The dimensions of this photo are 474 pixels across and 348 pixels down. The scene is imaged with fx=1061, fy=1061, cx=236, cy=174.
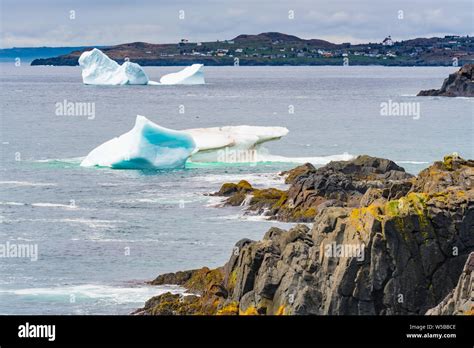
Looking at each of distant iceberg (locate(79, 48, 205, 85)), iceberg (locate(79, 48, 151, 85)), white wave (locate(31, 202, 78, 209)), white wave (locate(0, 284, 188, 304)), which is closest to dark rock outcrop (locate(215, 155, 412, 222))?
white wave (locate(31, 202, 78, 209))

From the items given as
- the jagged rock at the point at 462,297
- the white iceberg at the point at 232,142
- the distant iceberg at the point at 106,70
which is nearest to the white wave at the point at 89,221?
the white iceberg at the point at 232,142

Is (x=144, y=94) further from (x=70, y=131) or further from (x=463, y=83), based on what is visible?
(x=70, y=131)

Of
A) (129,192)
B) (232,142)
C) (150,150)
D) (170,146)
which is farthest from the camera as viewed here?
(232,142)

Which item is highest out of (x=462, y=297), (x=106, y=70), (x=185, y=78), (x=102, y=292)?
(x=106, y=70)

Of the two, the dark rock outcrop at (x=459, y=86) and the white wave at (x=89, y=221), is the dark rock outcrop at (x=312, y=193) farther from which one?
the dark rock outcrop at (x=459, y=86)

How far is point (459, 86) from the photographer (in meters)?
100

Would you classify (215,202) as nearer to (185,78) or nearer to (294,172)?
(294,172)

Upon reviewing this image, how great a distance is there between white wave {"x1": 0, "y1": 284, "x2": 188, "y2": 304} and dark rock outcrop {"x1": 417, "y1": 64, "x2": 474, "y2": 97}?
77.7 meters

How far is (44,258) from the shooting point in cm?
2527

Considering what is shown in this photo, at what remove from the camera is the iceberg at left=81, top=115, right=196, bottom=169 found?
39375 millimetres

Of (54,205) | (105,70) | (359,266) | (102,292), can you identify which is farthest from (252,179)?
(105,70)

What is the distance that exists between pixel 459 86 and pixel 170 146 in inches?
2522

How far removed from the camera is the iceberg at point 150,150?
39375 millimetres

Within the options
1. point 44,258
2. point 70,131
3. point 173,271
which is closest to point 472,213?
point 173,271
